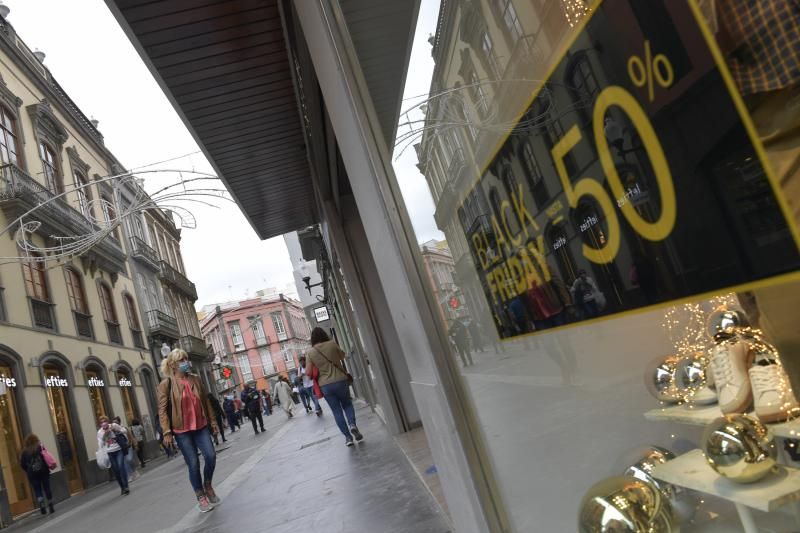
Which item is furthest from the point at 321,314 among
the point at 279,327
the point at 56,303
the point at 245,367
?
the point at 279,327

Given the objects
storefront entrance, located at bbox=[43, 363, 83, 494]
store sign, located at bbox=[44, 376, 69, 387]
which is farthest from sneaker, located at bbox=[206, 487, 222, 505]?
store sign, located at bbox=[44, 376, 69, 387]

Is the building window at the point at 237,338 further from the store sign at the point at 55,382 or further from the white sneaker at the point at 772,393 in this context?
the white sneaker at the point at 772,393

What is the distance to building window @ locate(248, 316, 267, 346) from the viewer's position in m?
80.6

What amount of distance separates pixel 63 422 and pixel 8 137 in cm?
778

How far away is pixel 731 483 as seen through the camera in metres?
1.05

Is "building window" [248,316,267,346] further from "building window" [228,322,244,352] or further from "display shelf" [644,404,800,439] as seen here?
"display shelf" [644,404,800,439]

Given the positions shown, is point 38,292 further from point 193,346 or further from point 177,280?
point 177,280

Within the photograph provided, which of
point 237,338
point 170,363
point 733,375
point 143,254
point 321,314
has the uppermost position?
point 237,338

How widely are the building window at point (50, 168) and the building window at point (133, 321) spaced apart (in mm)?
5963

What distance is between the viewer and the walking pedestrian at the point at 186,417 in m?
6.15

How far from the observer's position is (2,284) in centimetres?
1427

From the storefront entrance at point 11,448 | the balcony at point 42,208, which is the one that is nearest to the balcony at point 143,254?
the balcony at point 42,208

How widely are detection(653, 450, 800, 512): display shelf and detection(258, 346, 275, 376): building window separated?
8122 cm

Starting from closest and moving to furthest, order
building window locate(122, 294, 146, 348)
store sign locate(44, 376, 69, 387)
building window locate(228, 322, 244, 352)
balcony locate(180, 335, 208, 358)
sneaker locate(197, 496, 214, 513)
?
sneaker locate(197, 496, 214, 513), store sign locate(44, 376, 69, 387), building window locate(122, 294, 146, 348), balcony locate(180, 335, 208, 358), building window locate(228, 322, 244, 352)
